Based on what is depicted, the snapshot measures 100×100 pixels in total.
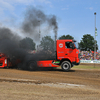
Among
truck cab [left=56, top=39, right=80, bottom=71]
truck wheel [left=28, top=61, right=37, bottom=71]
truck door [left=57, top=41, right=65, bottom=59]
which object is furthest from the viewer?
truck wheel [left=28, top=61, right=37, bottom=71]

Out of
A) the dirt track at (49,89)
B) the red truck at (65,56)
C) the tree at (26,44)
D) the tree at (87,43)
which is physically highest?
the tree at (87,43)

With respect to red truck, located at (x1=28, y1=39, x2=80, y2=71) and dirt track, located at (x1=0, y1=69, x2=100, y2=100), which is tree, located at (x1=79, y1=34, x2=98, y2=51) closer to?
red truck, located at (x1=28, y1=39, x2=80, y2=71)

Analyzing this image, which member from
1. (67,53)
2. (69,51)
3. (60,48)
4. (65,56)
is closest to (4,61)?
(60,48)

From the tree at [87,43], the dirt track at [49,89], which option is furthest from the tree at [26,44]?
the tree at [87,43]

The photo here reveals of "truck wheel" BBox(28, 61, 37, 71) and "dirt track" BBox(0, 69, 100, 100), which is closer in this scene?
"dirt track" BBox(0, 69, 100, 100)

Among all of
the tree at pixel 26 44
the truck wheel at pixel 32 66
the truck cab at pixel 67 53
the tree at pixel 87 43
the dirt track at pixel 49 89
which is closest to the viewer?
the dirt track at pixel 49 89

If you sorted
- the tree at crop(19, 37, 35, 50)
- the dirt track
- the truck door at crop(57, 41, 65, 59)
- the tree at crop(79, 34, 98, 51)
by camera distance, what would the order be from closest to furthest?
the dirt track < the truck door at crop(57, 41, 65, 59) < the tree at crop(19, 37, 35, 50) < the tree at crop(79, 34, 98, 51)

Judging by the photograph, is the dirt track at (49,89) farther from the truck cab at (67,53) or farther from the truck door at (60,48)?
the truck door at (60,48)

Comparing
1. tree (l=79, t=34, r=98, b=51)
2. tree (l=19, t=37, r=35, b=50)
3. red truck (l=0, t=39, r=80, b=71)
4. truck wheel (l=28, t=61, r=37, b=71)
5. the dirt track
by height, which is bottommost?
the dirt track

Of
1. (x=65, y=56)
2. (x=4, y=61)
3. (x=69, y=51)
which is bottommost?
(x=4, y=61)

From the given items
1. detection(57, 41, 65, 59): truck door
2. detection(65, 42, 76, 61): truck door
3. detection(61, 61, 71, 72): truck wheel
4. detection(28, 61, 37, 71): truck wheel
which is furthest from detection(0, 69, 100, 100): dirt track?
detection(28, 61, 37, 71): truck wheel

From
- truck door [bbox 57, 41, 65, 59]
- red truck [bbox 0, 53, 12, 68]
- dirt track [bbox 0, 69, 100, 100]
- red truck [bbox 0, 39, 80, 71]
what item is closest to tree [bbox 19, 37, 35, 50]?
red truck [bbox 0, 53, 12, 68]

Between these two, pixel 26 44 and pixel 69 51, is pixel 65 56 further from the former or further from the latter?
pixel 26 44

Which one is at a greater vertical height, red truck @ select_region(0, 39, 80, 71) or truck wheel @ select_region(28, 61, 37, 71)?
red truck @ select_region(0, 39, 80, 71)
